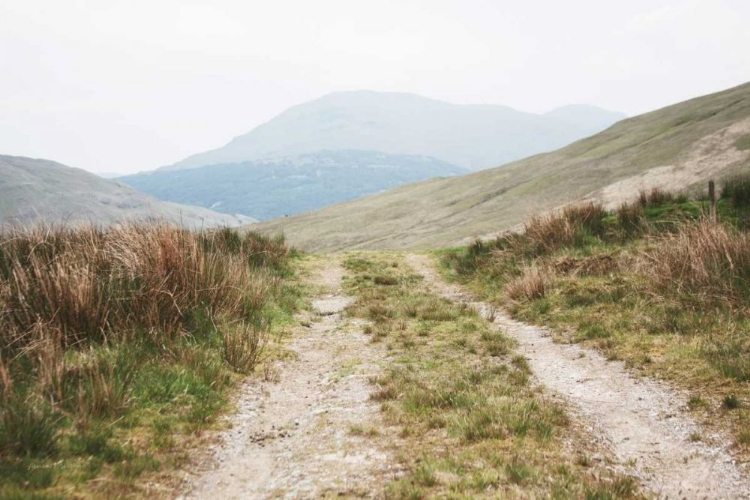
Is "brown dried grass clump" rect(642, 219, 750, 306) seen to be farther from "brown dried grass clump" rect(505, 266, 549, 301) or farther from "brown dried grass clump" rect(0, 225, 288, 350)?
"brown dried grass clump" rect(0, 225, 288, 350)

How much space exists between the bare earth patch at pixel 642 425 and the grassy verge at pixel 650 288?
0.74 ft

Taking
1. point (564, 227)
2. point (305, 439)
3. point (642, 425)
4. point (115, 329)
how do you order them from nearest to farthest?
point (305, 439) → point (642, 425) → point (115, 329) → point (564, 227)

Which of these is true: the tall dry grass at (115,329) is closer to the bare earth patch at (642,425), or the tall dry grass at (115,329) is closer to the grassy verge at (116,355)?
the grassy verge at (116,355)

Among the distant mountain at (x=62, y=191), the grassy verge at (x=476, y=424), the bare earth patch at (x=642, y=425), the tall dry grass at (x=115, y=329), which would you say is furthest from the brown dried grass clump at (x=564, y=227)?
the distant mountain at (x=62, y=191)

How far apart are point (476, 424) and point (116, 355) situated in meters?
3.94

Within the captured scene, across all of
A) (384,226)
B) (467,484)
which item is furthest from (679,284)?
(384,226)

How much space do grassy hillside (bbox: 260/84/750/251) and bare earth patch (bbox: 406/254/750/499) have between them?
937 centimetres

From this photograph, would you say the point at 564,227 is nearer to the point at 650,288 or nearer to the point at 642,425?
the point at 650,288

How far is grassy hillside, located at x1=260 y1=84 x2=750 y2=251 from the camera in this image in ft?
76.2

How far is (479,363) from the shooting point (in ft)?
24.0

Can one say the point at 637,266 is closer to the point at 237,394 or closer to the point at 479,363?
the point at 479,363

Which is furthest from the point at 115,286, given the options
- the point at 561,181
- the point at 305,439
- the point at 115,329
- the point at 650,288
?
the point at 561,181

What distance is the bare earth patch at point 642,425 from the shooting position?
4.07 meters

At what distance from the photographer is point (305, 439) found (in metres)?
5.02
